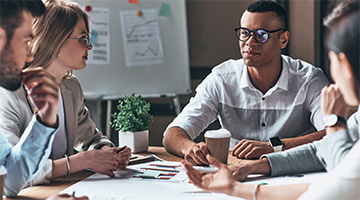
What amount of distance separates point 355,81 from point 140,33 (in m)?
2.82

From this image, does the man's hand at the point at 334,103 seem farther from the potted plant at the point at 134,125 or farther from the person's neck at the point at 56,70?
the person's neck at the point at 56,70

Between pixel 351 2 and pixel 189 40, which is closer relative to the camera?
pixel 351 2

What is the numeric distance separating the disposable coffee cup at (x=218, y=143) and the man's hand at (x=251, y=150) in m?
0.14

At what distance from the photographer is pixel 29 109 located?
1458 millimetres

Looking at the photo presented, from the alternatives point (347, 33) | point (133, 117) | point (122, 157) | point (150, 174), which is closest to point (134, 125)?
point (133, 117)

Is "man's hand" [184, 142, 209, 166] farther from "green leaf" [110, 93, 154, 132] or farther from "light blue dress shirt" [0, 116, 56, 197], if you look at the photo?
"light blue dress shirt" [0, 116, 56, 197]

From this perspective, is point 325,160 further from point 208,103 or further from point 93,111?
point 93,111

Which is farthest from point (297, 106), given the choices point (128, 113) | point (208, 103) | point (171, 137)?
point (128, 113)

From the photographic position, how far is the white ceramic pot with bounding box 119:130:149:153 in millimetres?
1757

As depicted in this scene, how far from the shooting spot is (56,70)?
165 centimetres

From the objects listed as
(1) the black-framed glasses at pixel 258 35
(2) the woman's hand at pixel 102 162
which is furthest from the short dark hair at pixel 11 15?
(1) the black-framed glasses at pixel 258 35

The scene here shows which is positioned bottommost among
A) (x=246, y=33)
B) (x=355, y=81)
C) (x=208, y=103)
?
(x=208, y=103)

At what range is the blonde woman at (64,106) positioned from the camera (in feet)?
4.61

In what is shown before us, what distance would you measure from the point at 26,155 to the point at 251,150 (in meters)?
0.87
